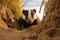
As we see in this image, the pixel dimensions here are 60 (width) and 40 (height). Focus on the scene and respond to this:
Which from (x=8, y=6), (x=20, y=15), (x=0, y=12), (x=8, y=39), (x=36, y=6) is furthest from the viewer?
(x=36, y=6)

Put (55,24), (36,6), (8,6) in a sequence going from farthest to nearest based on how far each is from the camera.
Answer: (36,6), (8,6), (55,24)

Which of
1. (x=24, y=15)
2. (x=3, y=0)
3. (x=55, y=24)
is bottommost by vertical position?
(x=24, y=15)

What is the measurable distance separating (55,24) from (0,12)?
341 cm

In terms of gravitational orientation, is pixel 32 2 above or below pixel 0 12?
below

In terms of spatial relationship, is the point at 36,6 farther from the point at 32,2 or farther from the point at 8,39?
the point at 8,39

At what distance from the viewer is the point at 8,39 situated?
2209 millimetres

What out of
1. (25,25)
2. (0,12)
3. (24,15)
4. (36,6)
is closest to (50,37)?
(0,12)

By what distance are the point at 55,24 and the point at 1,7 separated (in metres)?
3.57

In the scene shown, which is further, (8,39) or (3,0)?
(3,0)

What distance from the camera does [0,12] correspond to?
5211 mm

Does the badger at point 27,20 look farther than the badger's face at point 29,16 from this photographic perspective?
No

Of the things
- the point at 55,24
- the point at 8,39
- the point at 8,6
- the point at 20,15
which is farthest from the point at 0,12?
the point at 55,24

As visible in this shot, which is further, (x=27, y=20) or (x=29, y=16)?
(x=29, y=16)

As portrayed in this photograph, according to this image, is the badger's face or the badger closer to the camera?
the badger
